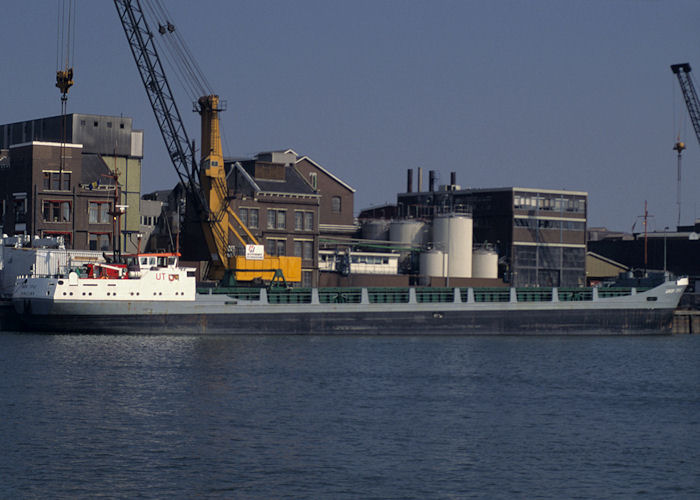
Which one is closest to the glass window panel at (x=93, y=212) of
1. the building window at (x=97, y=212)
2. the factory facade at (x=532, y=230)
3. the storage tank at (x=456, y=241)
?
the building window at (x=97, y=212)

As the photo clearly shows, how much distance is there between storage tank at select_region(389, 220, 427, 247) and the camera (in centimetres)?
13312

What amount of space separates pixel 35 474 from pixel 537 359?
4172cm

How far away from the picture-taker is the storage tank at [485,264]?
128 metres

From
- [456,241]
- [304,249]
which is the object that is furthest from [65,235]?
[456,241]

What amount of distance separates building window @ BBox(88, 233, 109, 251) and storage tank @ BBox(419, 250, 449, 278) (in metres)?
40.5

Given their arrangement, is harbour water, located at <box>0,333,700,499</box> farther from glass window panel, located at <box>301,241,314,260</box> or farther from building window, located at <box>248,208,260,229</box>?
glass window panel, located at <box>301,241,314,260</box>

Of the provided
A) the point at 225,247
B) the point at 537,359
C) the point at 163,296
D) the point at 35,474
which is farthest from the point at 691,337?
the point at 35,474

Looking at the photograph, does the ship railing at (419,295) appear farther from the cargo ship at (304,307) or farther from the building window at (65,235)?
the building window at (65,235)

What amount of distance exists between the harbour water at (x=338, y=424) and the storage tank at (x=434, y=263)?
58278mm

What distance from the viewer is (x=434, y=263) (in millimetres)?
126750

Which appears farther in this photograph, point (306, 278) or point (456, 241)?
point (456, 241)

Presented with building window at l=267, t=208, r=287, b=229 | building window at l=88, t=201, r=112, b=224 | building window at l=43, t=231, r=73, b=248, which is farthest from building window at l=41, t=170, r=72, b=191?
building window at l=267, t=208, r=287, b=229

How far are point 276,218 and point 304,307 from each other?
3389 centimetres

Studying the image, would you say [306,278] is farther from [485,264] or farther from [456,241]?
[485,264]
